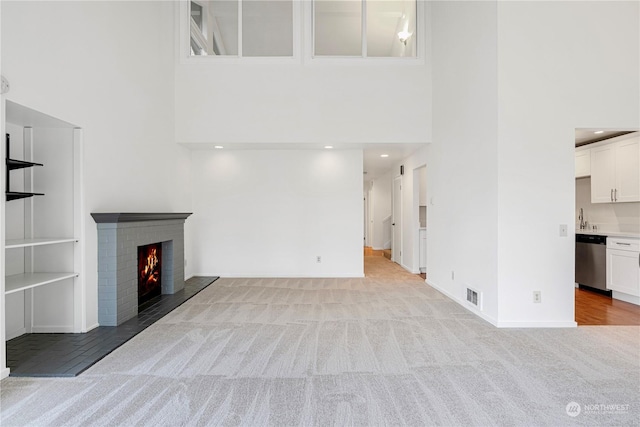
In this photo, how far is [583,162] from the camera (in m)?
5.27

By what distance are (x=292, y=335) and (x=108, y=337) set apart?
1.80 meters

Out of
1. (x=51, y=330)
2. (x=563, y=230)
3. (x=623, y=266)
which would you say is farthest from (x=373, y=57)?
(x=51, y=330)

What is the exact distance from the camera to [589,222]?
5488 mm

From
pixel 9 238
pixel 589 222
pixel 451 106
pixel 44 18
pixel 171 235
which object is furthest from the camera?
pixel 589 222

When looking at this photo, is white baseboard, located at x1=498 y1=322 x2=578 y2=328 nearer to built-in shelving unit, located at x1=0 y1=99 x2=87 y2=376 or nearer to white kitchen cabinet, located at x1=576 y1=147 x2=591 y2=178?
white kitchen cabinet, located at x1=576 y1=147 x2=591 y2=178

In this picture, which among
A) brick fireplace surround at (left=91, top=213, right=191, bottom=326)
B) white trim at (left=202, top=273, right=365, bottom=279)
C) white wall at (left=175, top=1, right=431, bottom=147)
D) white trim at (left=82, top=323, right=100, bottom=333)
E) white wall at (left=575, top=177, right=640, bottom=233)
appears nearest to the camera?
white trim at (left=82, top=323, right=100, bottom=333)

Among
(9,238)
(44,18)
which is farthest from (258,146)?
(9,238)

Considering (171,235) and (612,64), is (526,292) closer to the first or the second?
(612,64)

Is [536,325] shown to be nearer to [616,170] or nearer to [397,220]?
[616,170]

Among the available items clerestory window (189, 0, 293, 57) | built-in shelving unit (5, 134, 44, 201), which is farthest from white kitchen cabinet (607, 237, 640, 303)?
built-in shelving unit (5, 134, 44, 201)

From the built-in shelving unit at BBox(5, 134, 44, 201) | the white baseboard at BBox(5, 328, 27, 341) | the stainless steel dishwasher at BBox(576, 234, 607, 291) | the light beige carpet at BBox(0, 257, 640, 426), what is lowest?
the light beige carpet at BBox(0, 257, 640, 426)

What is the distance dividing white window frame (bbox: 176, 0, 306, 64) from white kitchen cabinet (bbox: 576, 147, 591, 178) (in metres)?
4.87

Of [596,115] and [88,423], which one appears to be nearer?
[88,423]

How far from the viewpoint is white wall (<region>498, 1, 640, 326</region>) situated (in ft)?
11.1
